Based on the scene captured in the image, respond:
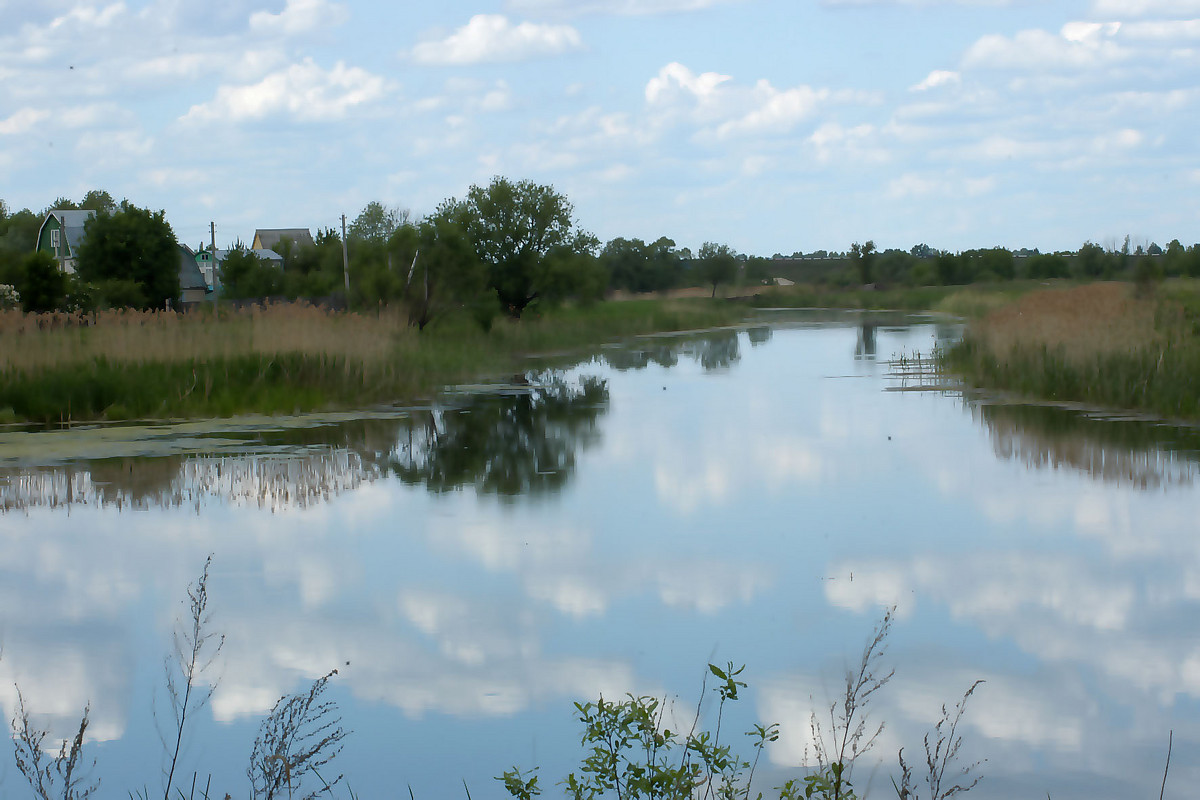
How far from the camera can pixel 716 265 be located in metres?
104

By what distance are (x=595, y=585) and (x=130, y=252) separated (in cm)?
5037

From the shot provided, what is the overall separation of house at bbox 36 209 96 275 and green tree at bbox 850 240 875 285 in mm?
64227

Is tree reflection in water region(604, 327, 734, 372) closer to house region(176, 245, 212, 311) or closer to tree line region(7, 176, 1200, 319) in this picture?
tree line region(7, 176, 1200, 319)

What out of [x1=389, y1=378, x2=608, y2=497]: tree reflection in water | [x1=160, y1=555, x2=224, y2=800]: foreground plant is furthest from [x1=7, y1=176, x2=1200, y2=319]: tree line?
[x1=160, y1=555, x2=224, y2=800]: foreground plant

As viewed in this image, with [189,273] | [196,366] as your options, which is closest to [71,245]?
[189,273]

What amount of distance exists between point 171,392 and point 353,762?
14.2 m

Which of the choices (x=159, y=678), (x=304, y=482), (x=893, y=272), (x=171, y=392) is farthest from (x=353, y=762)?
(x=893, y=272)

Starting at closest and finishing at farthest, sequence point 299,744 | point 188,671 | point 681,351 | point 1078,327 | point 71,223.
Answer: point 299,744
point 188,671
point 1078,327
point 681,351
point 71,223

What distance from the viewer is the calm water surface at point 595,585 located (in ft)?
19.1

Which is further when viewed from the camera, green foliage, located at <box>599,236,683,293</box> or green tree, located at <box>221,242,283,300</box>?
green foliage, located at <box>599,236,683,293</box>

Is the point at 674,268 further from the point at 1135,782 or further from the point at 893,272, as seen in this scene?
the point at 1135,782

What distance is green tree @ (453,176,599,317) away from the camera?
4462 cm

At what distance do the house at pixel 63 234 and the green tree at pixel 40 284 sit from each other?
1522 inches

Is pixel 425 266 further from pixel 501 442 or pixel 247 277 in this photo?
pixel 247 277
